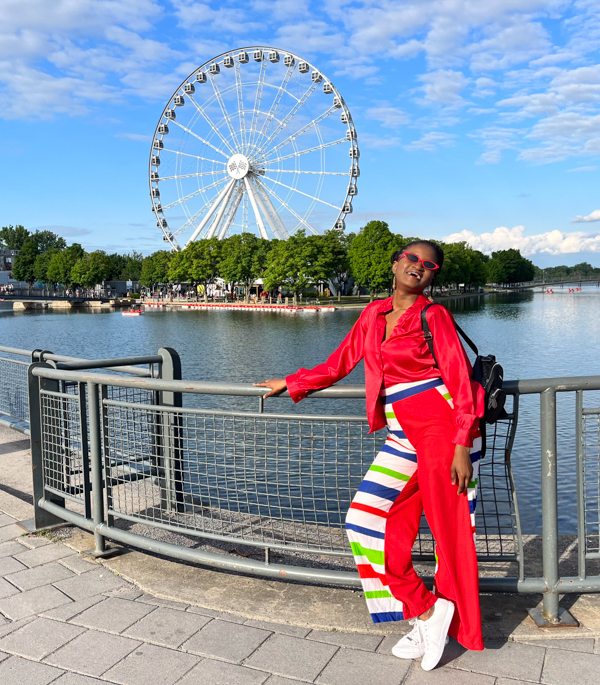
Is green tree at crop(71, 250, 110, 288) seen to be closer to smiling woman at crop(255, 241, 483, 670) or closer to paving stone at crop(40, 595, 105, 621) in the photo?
paving stone at crop(40, 595, 105, 621)

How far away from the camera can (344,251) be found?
7725 cm

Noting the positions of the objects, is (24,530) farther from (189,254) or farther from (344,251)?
(189,254)

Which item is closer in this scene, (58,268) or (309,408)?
(309,408)

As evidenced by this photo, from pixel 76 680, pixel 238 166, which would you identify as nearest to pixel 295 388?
pixel 76 680

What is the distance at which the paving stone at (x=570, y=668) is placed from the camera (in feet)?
8.90

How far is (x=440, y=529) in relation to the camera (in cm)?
286

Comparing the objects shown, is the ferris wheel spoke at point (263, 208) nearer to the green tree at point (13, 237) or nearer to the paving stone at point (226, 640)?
the paving stone at point (226, 640)

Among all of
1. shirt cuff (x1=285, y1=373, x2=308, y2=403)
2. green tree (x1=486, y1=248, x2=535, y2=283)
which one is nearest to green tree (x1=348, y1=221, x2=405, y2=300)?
shirt cuff (x1=285, y1=373, x2=308, y2=403)

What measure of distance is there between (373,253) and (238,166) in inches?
706

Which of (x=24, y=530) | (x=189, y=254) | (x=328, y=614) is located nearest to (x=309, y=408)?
(x=24, y=530)

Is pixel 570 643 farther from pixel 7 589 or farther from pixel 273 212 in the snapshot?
pixel 273 212

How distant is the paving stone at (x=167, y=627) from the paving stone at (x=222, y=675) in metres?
0.25

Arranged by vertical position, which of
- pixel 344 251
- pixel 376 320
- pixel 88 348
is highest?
pixel 344 251

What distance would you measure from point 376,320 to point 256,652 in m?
1.63
